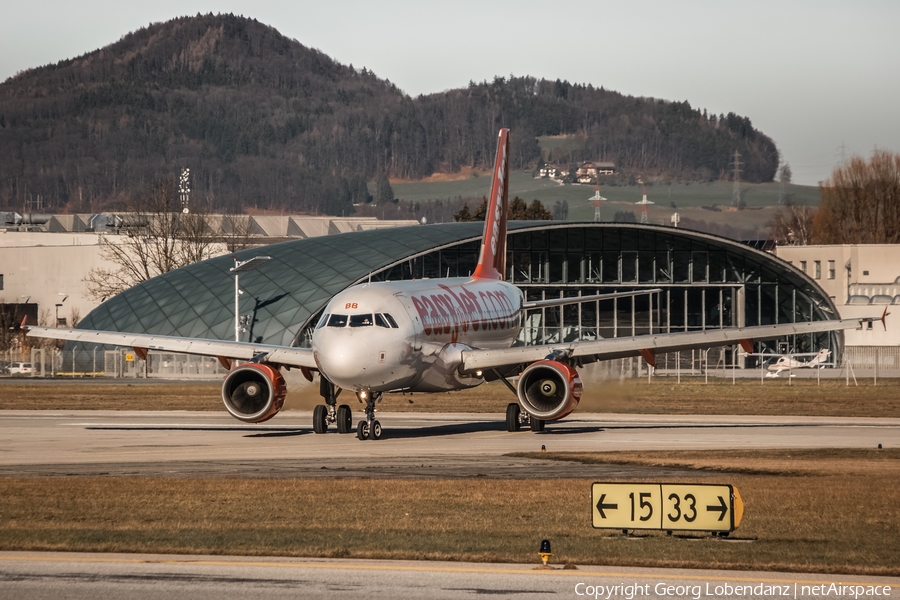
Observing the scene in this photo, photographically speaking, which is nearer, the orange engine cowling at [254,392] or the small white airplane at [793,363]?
the orange engine cowling at [254,392]

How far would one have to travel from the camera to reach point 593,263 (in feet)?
303

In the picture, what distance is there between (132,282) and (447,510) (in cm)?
10484

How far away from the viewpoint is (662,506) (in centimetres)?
1576

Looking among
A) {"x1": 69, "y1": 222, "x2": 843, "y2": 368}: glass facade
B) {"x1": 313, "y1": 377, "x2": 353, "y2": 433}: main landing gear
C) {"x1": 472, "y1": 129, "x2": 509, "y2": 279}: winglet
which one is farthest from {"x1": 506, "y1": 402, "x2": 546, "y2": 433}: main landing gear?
{"x1": 69, "y1": 222, "x2": 843, "y2": 368}: glass facade

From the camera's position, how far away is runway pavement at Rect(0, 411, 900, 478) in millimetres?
25812

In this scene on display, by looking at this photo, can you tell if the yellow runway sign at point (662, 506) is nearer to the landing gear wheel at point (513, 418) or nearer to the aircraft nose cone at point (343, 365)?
the aircraft nose cone at point (343, 365)

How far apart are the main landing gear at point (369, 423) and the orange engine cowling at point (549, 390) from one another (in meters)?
4.12

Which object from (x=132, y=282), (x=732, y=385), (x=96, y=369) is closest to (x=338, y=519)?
(x=732, y=385)

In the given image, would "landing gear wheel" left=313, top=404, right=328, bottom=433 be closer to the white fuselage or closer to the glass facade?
the white fuselage

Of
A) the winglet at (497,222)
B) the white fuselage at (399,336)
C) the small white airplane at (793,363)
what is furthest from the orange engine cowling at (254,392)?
the small white airplane at (793,363)

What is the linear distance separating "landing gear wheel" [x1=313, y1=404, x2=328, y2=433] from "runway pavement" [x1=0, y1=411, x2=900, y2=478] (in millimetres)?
377

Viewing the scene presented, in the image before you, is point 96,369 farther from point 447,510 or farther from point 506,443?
point 447,510

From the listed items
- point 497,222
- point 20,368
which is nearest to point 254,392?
point 497,222

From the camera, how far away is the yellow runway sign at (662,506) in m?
15.6
